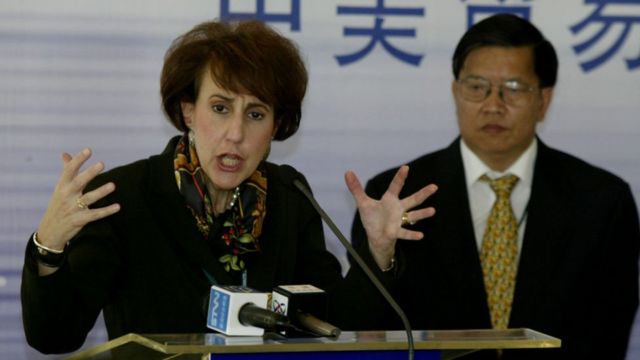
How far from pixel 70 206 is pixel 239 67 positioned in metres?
0.63

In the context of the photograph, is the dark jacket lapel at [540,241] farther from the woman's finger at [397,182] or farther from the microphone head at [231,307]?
the microphone head at [231,307]

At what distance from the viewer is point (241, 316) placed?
1.88m

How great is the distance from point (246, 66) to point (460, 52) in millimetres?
1155

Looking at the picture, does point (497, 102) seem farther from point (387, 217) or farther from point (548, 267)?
point (387, 217)

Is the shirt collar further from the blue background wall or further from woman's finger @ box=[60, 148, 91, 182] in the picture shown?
woman's finger @ box=[60, 148, 91, 182]

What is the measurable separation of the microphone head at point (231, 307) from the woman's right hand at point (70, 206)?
1.20ft

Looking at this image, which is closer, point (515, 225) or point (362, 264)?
point (362, 264)

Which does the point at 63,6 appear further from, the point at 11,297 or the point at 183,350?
the point at 183,350

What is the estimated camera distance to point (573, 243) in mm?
3377

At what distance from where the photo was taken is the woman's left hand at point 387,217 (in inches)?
94.0

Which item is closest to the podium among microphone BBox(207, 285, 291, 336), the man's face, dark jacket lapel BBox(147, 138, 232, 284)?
microphone BBox(207, 285, 291, 336)

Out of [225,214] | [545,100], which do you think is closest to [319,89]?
[545,100]

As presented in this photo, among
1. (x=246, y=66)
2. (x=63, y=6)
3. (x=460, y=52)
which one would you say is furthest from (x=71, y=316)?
(x=460, y=52)

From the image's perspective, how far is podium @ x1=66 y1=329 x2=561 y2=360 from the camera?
5.71 feet
